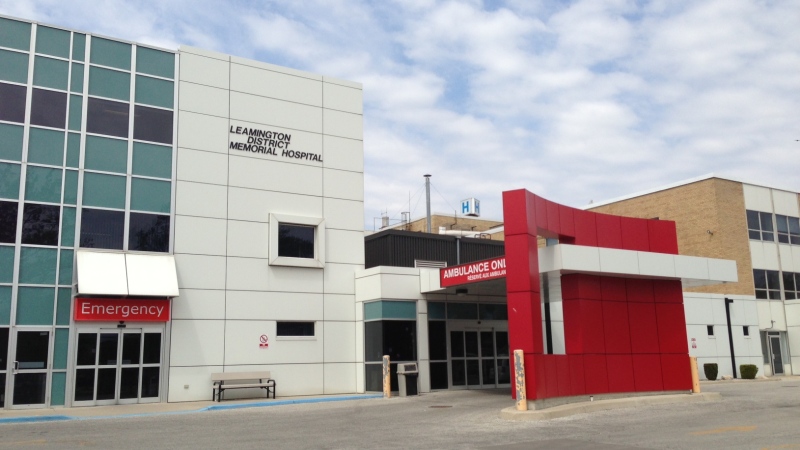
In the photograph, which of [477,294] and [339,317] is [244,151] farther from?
[477,294]

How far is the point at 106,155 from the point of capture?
22188 mm

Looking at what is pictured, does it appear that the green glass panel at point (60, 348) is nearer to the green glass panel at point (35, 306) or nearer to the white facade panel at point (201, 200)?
the green glass panel at point (35, 306)

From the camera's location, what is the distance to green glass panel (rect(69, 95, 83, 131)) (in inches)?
859

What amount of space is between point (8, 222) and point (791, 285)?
128 ft

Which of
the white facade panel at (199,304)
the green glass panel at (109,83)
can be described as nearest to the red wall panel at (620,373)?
the white facade panel at (199,304)

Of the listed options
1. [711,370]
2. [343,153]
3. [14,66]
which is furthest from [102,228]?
[711,370]

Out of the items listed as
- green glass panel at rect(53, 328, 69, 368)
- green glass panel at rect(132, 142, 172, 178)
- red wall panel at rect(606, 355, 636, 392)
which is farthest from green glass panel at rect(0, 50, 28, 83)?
red wall panel at rect(606, 355, 636, 392)

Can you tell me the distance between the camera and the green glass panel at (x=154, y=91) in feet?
75.9

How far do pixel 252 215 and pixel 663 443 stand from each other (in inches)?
641

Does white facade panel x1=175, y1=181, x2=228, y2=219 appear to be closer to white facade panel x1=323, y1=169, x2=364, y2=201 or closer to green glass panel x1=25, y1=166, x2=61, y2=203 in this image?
green glass panel x1=25, y1=166, x2=61, y2=203

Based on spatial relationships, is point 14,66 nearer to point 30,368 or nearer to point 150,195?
point 150,195

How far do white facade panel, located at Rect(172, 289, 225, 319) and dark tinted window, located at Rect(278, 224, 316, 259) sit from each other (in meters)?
2.78

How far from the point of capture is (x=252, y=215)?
24422mm

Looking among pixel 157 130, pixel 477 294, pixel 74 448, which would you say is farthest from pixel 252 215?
pixel 74 448
